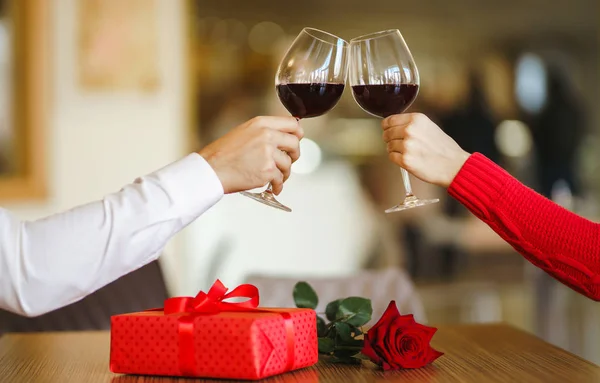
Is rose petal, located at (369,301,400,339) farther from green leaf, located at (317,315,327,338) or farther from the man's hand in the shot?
the man's hand

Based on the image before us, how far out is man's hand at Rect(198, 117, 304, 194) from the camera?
1.13m

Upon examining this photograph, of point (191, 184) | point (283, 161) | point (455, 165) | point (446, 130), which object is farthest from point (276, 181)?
point (446, 130)

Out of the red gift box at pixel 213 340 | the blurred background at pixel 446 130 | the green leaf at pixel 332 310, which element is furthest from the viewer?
the blurred background at pixel 446 130

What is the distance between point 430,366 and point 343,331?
0.44ft

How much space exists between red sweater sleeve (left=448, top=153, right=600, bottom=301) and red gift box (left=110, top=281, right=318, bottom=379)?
0.34m

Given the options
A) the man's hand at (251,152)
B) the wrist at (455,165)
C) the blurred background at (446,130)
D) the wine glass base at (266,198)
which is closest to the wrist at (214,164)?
the man's hand at (251,152)

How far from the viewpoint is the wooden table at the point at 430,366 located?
41.9 inches

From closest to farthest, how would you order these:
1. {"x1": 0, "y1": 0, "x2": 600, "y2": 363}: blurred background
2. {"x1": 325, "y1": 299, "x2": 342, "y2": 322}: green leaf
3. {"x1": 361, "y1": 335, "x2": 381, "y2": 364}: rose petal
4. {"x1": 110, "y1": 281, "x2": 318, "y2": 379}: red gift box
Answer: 1. {"x1": 110, "y1": 281, "x2": 318, "y2": 379}: red gift box
2. {"x1": 361, "y1": 335, "x2": 381, "y2": 364}: rose petal
3. {"x1": 325, "y1": 299, "x2": 342, "y2": 322}: green leaf
4. {"x1": 0, "y1": 0, "x2": 600, "y2": 363}: blurred background

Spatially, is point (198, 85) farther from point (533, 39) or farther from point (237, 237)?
point (533, 39)

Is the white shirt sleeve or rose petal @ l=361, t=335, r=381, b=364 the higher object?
the white shirt sleeve

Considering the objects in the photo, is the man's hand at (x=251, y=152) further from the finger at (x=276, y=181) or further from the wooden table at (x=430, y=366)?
the wooden table at (x=430, y=366)

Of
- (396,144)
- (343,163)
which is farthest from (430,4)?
(396,144)

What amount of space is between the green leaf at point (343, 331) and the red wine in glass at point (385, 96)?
36 cm

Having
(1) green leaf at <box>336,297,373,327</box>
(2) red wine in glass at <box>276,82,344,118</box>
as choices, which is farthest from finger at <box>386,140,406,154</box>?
(1) green leaf at <box>336,297,373,327</box>
